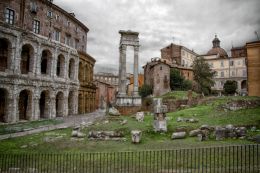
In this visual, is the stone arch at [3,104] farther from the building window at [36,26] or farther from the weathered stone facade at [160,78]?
the weathered stone facade at [160,78]

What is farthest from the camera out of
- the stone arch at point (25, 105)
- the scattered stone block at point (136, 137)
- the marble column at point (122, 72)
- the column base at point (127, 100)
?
the marble column at point (122, 72)

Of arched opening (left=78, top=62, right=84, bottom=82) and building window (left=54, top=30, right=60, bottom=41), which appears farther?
arched opening (left=78, top=62, right=84, bottom=82)

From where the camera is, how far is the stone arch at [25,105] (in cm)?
2767

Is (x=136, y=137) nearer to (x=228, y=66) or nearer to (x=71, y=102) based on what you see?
(x=71, y=102)

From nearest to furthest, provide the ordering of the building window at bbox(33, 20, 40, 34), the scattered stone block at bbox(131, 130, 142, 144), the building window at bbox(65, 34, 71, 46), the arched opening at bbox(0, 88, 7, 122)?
the scattered stone block at bbox(131, 130, 142, 144)
the arched opening at bbox(0, 88, 7, 122)
the building window at bbox(33, 20, 40, 34)
the building window at bbox(65, 34, 71, 46)

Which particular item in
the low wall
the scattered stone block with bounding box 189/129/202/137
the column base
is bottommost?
the scattered stone block with bounding box 189/129/202/137

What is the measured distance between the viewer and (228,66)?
6875cm

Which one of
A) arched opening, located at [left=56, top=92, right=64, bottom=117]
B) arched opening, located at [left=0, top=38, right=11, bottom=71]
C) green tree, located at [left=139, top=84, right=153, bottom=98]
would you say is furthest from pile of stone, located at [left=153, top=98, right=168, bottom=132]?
green tree, located at [left=139, top=84, right=153, bottom=98]

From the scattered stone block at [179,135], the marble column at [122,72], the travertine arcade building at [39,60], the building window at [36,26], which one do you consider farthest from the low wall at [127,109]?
the scattered stone block at [179,135]

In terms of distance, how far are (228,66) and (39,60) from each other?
5734 cm

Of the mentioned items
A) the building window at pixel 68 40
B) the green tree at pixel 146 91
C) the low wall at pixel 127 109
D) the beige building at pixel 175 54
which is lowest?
the low wall at pixel 127 109

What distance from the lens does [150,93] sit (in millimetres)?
51031

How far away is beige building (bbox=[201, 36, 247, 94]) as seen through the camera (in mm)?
66688

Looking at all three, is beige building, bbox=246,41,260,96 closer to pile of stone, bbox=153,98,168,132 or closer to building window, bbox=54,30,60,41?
pile of stone, bbox=153,98,168,132
